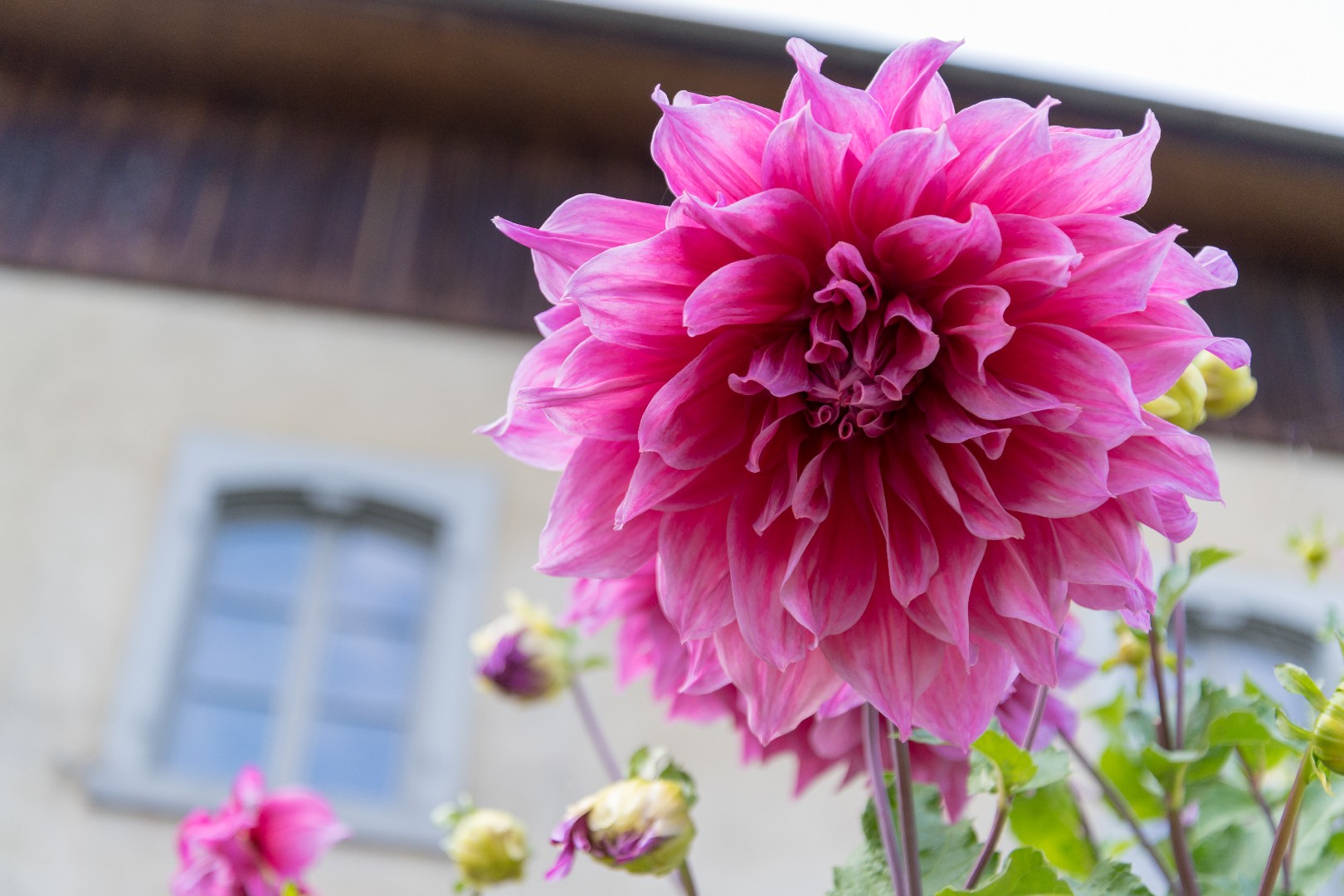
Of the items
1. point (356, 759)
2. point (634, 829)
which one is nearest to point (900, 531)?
point (634, 829)

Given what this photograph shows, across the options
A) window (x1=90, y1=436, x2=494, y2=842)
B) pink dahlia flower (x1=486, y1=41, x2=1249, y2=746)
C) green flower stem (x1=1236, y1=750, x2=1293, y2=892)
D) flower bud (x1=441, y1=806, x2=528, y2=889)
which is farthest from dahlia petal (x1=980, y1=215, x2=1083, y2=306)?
window (x1=90, y1=436, x2=494, y2=842)

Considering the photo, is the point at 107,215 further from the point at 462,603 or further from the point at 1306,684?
the point at 1306,684

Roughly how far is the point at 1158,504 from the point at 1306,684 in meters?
0.11

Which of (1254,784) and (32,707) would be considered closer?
(1254,784)

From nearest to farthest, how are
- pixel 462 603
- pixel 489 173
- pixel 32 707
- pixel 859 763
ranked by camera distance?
1. pixel 859 763
2. pixel 32 707
3. pixel 462 603
4. pixel 489 173

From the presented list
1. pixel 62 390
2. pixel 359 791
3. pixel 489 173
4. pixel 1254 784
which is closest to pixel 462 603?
pixel 359 791

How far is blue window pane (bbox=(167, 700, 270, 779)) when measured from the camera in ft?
14.4

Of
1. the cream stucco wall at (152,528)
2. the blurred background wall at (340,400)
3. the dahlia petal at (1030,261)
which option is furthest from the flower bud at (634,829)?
the blurred background wall at (340,400)

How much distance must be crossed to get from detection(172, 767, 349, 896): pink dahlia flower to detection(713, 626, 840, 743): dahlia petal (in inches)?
21.1

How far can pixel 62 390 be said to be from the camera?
4930 millimetres

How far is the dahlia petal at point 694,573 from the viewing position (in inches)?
22.2

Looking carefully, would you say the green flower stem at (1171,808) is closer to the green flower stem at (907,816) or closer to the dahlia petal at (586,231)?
the green flower stem at (907,816)

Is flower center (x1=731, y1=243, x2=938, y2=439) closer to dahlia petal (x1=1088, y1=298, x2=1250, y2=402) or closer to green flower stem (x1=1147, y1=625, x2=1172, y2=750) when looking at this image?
dahlia petal (x1=1088, y1=298, x2=1250, y2=402)

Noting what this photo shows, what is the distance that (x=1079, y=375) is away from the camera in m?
0.53
